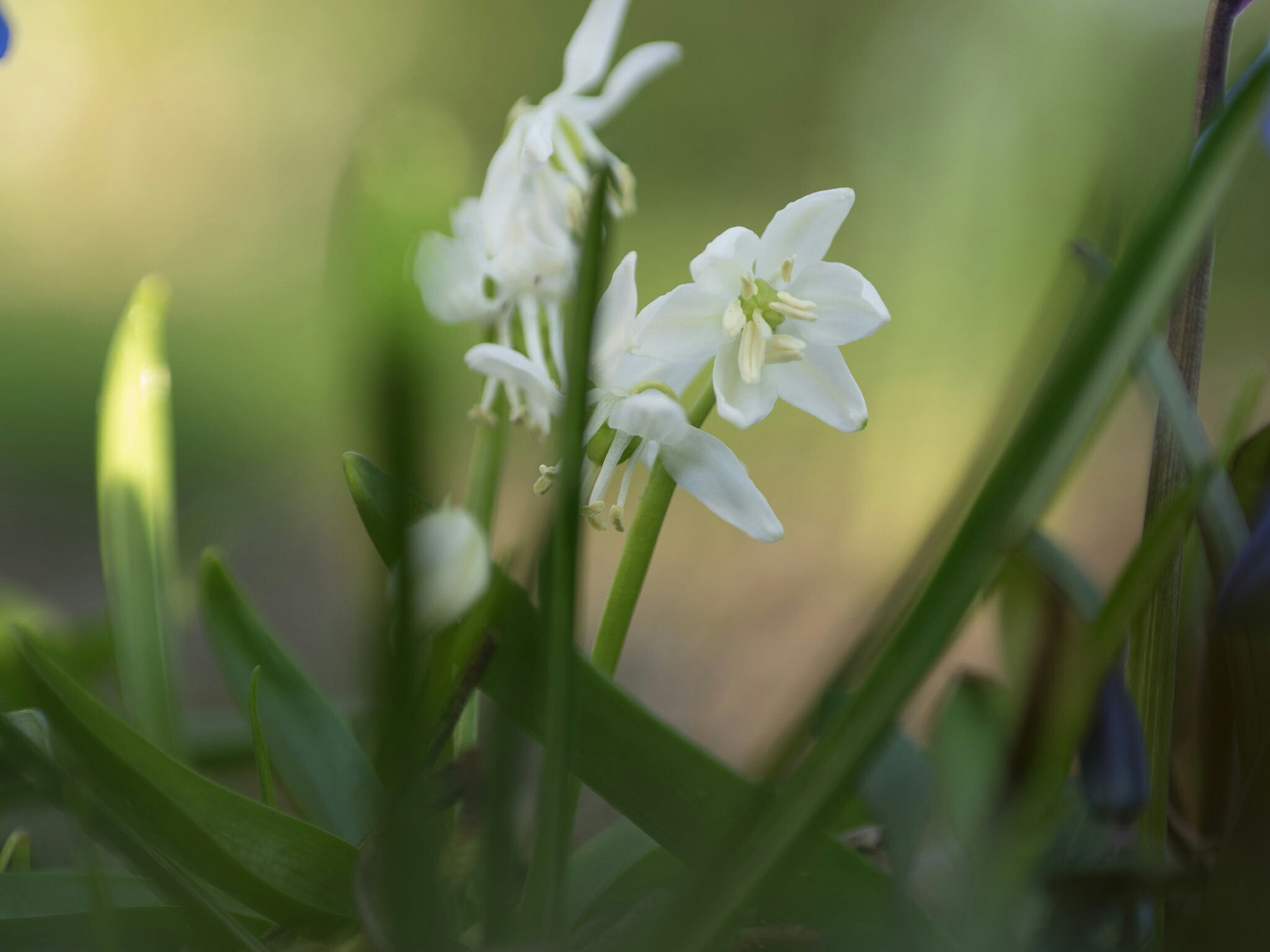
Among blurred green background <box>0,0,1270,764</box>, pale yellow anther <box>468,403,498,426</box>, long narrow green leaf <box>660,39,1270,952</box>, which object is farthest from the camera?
blurred green background <box>0,0,1270,764</box>

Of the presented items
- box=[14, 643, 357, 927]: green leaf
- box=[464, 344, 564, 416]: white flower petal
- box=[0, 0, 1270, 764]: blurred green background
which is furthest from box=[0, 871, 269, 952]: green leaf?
box=[0, 0, 1270, 764]: blurred green background

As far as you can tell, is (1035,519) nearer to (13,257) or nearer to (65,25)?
(13,257)

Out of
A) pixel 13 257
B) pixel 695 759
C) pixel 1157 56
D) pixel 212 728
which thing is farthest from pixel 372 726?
pixel 1157 56

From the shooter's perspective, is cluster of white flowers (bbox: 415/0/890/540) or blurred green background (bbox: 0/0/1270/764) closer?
cluster of white flowers (bbox: 415/0/890/540)

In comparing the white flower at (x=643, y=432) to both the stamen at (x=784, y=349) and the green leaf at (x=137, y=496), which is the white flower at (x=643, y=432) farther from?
the green leaf at (x=137, y=496)

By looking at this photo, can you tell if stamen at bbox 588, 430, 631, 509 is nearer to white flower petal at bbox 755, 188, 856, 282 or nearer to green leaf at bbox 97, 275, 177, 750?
white flower petal at bbox 755, 188, 856, 282

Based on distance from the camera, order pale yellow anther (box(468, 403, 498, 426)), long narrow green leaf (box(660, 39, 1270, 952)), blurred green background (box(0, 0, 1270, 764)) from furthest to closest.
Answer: blurred green background (box(0, 0, 1270, 764)) < pale yellow anther (box(468, 403, 498, 426)) < long narrow green leaf (box(660, 39, 1270, 952))
